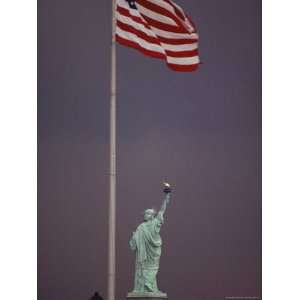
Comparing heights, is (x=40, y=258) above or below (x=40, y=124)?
below

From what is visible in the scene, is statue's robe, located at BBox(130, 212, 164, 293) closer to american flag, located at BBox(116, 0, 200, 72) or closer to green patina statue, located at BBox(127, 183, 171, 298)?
green patina statue, located at BBox(127, 183, 171, 298)

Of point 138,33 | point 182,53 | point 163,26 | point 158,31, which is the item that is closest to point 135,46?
point 138,33

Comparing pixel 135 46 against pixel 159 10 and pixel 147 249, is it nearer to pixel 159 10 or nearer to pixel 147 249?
pixel 159 10

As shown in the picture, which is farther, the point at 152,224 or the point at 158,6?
the point at 152,224

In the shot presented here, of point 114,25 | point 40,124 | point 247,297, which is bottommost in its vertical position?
point 247,297

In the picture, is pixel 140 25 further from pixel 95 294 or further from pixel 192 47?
pixel 95 294

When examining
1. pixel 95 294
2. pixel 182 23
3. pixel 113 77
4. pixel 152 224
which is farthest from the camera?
pixel 95 294

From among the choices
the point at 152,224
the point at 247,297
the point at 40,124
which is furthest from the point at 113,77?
the point at 247,297

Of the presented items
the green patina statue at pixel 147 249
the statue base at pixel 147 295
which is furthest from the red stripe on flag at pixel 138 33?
the statue base at pixel 147 295
